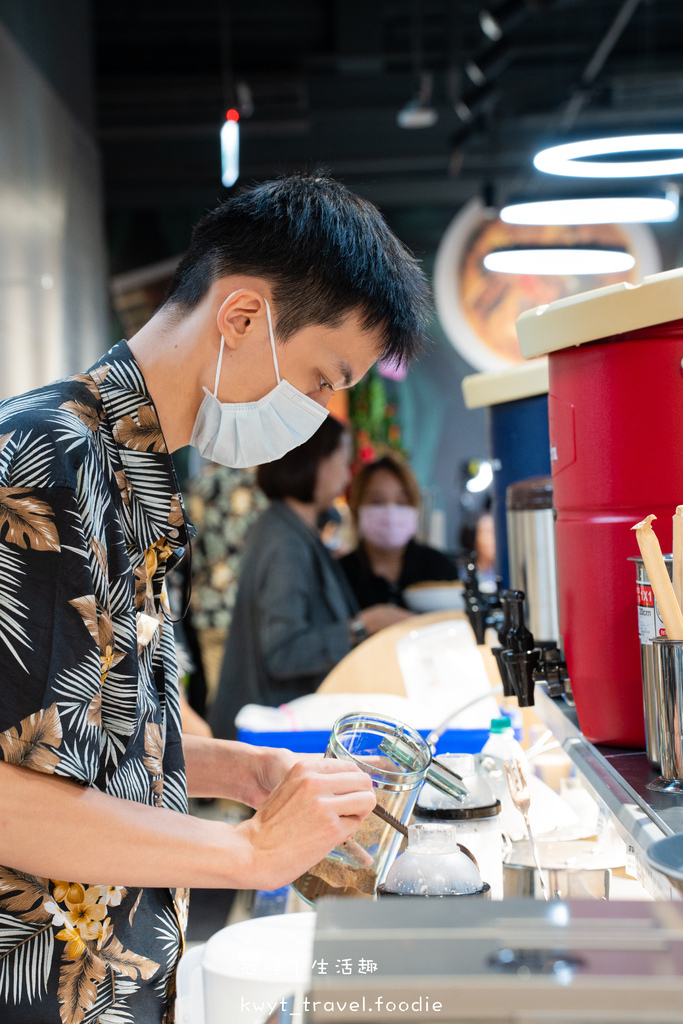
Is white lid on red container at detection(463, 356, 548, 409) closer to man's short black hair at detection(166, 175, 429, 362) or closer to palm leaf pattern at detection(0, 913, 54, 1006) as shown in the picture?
man's short black hair at detection(166, 175, 429, 362)

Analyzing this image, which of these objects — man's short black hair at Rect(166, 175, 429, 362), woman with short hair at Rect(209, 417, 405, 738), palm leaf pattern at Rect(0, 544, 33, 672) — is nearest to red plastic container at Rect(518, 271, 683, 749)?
man's short black hair at Rect(166, 175, 429, 362)

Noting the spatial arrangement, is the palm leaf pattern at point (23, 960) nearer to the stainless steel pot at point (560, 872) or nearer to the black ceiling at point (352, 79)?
the stainless steel pot at point (560, 872)

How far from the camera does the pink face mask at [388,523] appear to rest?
4254 mm

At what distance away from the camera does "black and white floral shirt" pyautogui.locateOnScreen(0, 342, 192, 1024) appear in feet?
2.94

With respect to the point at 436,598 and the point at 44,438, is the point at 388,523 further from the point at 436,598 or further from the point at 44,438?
the point at 44,438

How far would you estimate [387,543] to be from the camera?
429 cm

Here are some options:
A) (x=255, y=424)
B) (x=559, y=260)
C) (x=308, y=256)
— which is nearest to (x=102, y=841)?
(x=255, y=424)

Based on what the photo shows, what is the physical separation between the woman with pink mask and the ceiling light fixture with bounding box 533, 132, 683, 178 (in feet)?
4.99

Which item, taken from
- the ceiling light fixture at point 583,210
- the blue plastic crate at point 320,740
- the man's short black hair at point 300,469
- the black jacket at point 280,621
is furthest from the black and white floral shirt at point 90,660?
the ceiling light fixture at point 583,210

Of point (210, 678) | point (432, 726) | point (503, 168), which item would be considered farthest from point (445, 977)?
point (503, 168)

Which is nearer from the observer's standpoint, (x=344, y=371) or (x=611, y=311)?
(x=611, y=311)

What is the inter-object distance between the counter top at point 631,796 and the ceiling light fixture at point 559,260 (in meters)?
3.40

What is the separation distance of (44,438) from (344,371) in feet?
1.42

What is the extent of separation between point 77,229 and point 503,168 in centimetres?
359
